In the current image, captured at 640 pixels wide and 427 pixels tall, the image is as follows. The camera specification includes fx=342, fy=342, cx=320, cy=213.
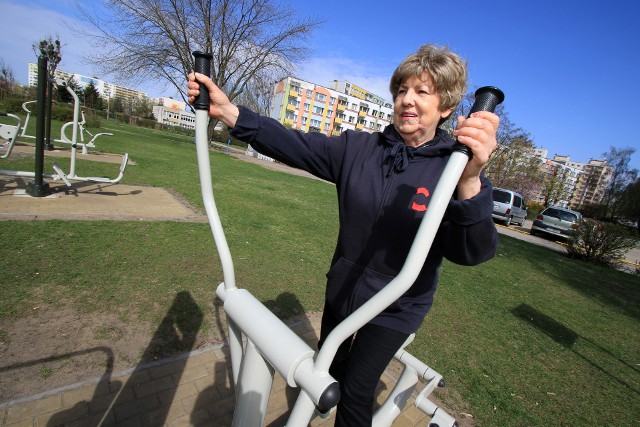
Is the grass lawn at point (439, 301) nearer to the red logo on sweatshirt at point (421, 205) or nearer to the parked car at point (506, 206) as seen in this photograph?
the red logo on sweatshirt at point (421, 205)

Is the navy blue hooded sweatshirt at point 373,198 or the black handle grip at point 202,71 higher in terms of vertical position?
the black handle grip at point 202,71

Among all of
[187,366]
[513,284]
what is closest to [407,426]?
[187,366]

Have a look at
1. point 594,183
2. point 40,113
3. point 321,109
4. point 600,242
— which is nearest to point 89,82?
point 321,109

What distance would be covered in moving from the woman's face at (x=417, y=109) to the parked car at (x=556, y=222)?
573 inches

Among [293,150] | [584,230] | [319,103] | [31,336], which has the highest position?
[319,103]

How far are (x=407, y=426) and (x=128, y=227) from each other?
4.13m

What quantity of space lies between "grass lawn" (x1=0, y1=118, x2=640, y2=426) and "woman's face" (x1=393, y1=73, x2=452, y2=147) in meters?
2.22

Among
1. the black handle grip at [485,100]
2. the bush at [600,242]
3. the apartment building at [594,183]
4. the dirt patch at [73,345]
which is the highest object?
the apartment building at [594,183]

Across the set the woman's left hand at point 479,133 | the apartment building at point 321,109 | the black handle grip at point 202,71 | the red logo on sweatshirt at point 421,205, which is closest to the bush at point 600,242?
the red logo on sweatshirt at point 421,205

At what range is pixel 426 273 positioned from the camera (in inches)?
54.6

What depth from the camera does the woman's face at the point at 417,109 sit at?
124 cm

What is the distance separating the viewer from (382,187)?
133cm

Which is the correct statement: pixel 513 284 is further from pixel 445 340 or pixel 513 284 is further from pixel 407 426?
pixel 407 426

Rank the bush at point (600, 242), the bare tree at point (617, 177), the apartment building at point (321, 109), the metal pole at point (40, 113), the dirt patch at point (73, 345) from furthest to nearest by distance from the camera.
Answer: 1. the apartment building at point (321, 109)
2. the bare tree at point (617, 177)
3. the bush at point (600, 242)
4. the metal pole at point (40, 113)
5. the dirt patch at point (73, 345)
